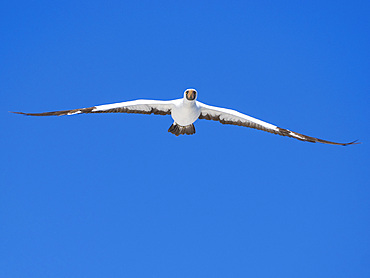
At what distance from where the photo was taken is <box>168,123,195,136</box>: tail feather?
1767 cm

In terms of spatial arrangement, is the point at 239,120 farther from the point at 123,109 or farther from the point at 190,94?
the point at 123,109

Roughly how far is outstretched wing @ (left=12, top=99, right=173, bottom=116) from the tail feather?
23.5 inches

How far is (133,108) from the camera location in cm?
1675

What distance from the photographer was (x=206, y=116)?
1830 cm

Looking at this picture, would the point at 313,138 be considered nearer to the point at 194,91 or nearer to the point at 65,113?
the point at 194,91

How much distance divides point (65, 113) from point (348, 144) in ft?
32.1

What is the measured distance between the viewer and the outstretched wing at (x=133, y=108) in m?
15.5

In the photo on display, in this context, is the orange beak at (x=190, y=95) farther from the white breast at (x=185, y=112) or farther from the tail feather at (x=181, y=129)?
the tail feather at (x=181, y=129)

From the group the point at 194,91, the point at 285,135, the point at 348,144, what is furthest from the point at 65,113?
the point at 348,144

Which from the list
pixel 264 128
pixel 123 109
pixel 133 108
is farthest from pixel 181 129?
pixel 264 128

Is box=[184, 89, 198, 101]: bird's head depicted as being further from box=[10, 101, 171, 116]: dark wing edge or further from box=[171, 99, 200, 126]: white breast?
box=[10, 101, 171, 116]: dark wing edge

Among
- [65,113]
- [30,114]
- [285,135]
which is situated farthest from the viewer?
[285,135]

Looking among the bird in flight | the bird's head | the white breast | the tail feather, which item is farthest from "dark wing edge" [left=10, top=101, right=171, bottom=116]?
the bird's head

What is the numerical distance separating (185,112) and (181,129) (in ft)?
3.34
